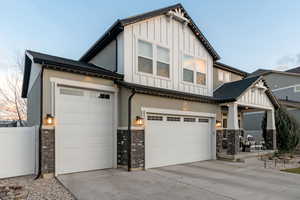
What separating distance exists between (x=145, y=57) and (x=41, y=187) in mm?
6465

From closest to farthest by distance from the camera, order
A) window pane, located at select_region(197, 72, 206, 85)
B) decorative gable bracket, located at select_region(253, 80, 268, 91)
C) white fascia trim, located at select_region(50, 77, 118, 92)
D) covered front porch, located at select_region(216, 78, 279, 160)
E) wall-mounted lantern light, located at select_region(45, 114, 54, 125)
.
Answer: wall-mounted lantern light, located at select_region(45, 114, 54, 125) < white fascia trim, located at select_region(50, 77, 118, 92) < covered front porch, located at select_region(216, 78, 279, 160) < window pane, located at select_region(197, 72, 206, 85) < decorative gable bracket, located at select_region(253, 80, 268, 91)

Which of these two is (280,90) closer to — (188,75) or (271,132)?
(271,132)

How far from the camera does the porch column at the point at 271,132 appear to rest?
12914 millimetres

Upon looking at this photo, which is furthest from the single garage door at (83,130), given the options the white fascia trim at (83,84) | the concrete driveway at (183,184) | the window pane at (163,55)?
the window pane at (163,55)

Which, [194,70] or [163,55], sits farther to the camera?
[194,70]

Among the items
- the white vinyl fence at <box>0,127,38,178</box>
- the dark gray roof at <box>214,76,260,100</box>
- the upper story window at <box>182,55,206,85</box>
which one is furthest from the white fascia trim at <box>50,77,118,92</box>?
the dark gray roof at <box>214,76,260,100</box>

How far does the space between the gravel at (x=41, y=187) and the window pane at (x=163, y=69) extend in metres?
6.28

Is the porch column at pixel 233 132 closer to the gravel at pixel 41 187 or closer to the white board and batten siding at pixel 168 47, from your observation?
the white board and batten siding at pixel 168 47

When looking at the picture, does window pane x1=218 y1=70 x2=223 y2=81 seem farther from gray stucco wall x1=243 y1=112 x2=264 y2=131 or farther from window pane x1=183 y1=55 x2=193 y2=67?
gray stucco wall x1=243 y1=112 x2=264 y2=131

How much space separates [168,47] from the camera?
10.1 metres

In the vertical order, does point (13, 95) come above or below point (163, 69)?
below

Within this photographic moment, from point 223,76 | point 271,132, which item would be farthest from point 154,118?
point 271,132

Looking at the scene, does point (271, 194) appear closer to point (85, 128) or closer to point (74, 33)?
point (85, 128)

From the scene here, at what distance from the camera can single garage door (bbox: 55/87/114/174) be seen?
7.08 meters
